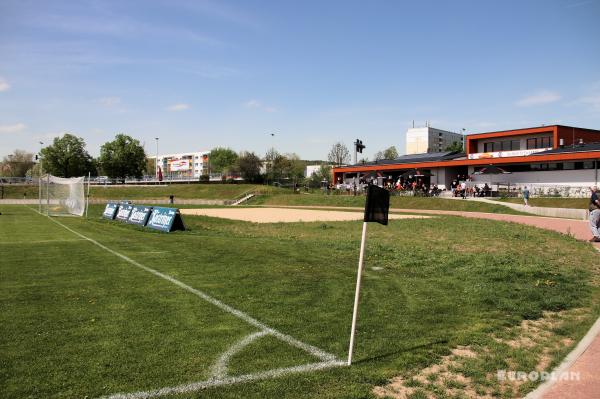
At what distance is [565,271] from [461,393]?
7534 millimetres

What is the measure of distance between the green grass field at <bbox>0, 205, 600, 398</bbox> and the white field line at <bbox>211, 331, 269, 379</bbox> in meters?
0.04

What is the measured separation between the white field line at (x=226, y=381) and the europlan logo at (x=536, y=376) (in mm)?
1706

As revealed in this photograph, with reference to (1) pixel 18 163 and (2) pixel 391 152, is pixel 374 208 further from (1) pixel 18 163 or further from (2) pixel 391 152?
(1) pixel 18 163

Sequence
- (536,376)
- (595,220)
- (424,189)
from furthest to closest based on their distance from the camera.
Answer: (424,189) < (595,220) < (536,376)

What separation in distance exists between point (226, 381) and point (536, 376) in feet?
10.7

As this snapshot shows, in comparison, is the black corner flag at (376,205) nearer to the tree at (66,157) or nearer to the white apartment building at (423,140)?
the tree at (66,157)

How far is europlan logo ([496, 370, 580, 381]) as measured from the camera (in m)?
4.55

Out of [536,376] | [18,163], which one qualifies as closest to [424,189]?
[536,376]

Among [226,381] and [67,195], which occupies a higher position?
[67,195]

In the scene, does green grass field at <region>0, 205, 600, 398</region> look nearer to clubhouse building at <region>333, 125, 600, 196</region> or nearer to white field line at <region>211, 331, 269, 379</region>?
white field line at <region>211, 331, 269, 379</region>

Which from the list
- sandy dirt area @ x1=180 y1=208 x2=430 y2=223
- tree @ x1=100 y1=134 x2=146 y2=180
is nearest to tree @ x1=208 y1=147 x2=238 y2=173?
tree @ x1=100 y1=134 x2=146 y2=180

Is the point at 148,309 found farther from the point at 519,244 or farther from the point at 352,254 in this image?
the point at 519,244

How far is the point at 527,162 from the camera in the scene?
45.5 meters

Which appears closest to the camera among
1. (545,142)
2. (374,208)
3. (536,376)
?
(536,376)
